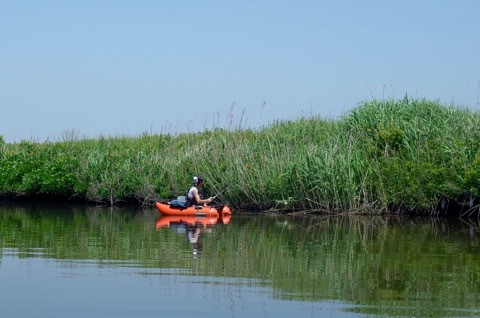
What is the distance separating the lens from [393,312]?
996 cm

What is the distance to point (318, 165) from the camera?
2628 cm

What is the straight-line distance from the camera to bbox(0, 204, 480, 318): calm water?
10.3 m

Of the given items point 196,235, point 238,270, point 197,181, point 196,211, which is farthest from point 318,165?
point 238,270

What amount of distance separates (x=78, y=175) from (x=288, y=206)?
9355mm

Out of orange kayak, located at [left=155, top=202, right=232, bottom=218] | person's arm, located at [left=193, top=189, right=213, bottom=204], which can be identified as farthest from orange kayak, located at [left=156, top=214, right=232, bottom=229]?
person's arm, located at [left=193, top=189, right=213, bottom=204]

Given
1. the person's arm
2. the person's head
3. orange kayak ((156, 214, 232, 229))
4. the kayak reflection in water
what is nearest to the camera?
the kayak reflection in water

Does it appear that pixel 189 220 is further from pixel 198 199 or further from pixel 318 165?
pixel 318 165

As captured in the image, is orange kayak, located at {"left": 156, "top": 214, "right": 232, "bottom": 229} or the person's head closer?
orange kayak, located at {"left": 156, "top": 214, "right": 232, "bottom": 229}

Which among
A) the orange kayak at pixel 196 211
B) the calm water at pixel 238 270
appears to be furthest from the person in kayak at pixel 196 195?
the calm water at pixel 238 270

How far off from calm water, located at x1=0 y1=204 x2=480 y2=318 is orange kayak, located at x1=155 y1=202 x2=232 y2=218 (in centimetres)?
256

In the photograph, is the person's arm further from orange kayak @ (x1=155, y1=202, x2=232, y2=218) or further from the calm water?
the calm water

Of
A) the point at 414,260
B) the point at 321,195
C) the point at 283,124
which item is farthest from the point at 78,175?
the point at 414,260

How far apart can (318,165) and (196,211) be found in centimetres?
379

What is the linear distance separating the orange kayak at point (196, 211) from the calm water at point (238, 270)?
2.56 meters
